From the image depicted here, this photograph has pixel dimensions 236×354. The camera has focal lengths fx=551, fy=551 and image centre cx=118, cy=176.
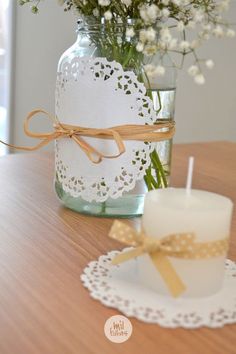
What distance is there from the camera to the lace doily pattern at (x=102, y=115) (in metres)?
0.75

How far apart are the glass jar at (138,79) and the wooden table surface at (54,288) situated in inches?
1.0

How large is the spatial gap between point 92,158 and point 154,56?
168 millimetres

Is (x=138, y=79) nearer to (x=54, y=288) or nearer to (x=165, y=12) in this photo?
(x=165, y=12)

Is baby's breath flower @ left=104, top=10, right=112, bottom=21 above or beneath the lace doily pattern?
above

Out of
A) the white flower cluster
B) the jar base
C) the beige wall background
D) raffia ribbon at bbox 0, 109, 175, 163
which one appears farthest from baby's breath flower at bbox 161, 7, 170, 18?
the beige wall background

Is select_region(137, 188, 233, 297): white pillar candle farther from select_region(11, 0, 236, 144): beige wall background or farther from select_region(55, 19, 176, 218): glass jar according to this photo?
select_region(11, 0, 236, 144): beige wall background

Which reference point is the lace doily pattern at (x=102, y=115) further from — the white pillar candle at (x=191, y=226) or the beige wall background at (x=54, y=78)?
the beige wall background at (x=54, y=78)

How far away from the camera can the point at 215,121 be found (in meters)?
2.86

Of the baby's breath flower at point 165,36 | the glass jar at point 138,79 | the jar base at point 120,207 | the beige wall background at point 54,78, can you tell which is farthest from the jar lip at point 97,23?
the beige wall background at point 54,78

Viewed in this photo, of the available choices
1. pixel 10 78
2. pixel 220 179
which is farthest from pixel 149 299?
pixel 10 78

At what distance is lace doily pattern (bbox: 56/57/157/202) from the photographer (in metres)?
0.75

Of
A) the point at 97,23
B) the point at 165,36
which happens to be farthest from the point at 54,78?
the point at 165,36

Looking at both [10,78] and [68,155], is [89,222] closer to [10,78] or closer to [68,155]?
[68,155]

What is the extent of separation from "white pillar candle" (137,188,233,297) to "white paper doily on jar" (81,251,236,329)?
0.01 metres
